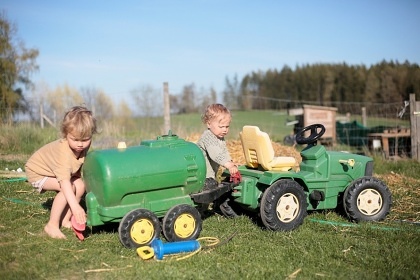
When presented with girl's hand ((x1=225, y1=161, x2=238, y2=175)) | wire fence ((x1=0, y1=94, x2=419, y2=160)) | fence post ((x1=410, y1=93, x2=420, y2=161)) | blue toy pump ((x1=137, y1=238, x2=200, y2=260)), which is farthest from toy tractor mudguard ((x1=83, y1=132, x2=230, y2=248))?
wire fence ((x1=0, y1=94, x2=419, y2=160))

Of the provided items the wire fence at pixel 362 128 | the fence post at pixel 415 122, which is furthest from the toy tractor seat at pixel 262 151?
the wire fence at pixel 362 128

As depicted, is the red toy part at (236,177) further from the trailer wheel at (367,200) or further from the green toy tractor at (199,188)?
the trailer wheel at (367,200)

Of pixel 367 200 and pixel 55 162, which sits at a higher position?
pixel 55 162

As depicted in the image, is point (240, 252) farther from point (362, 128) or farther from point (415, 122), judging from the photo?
point (362, 128)

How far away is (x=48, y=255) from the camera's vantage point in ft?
13.7

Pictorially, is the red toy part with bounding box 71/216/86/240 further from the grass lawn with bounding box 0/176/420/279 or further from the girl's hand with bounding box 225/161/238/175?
the girl's hand with bounding box 225/161/238/175

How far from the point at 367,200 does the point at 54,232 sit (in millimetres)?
3854

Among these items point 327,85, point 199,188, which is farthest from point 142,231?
point 327,85

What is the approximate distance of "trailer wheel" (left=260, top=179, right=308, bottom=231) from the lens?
5.05 m

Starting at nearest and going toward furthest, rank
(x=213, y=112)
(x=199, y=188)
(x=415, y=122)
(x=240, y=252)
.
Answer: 1. (x=240, y=252)
2. (x=199, y=188)
3. (x=213, y=112)
4. (x=415, y=122)

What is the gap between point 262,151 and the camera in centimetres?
541

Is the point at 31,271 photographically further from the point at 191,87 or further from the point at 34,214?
the point at 191,87

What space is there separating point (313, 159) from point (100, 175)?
8.91ft

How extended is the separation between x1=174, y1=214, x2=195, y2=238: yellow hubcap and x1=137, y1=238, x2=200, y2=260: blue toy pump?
300mm
